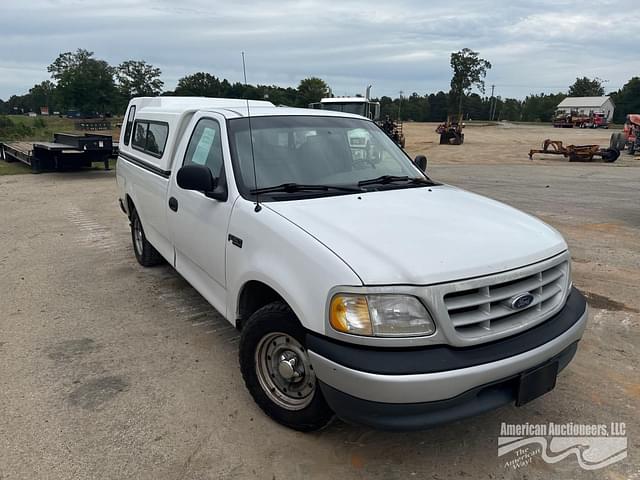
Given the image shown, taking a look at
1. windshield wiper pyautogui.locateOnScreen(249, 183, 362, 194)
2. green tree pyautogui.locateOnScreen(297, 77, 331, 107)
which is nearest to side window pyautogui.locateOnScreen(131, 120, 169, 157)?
windshield wiper pyautogui.locateOnScreen(249, 183, 362, 194)

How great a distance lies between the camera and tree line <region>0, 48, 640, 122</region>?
2601 inches

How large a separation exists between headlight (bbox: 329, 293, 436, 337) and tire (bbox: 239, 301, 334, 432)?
0.42 meters

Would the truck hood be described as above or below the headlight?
above

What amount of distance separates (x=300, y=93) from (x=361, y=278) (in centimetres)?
6032

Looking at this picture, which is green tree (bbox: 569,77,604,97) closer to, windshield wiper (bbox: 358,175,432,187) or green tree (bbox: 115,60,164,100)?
green tree (bbox: 115,60,164,100)

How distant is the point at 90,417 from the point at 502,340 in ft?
8.08

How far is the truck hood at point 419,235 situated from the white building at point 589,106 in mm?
94874

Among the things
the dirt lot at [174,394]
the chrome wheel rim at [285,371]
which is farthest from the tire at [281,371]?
the dirt lot at [174,394]

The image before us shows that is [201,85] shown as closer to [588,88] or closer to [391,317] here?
[391,317]

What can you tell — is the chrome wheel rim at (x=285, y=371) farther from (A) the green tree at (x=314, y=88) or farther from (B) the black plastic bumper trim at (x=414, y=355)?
(A) the green tree at (x=314, y=88)

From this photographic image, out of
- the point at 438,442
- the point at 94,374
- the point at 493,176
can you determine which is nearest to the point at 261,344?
the point at 438,442

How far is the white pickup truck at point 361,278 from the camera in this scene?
2252 mm

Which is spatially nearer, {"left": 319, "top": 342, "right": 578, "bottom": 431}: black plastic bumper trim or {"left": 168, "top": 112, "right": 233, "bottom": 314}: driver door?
{"left": 319, "top": 342, "right": 578, "bottom": 431}: black plastic bumper trim

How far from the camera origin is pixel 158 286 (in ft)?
17.4
